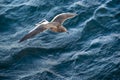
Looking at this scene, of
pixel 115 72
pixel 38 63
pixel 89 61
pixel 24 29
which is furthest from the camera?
pixel 24 29

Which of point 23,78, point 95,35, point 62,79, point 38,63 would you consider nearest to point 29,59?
point 38,63

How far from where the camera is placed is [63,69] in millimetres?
9008

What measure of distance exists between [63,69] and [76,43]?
1.41 m

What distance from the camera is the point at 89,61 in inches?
354

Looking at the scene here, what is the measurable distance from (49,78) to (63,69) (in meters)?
0.56

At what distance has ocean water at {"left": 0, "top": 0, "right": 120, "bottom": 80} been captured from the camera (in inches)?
347

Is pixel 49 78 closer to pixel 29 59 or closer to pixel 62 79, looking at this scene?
pixel 62 79

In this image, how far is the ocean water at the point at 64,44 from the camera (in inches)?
347

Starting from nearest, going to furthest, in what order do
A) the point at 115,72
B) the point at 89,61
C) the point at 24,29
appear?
the point at 115,72, the point at 89,61, the point at 24,29

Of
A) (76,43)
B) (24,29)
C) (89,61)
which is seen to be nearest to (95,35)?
(76,43)

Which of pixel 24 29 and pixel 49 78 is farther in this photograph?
pixel 24 29

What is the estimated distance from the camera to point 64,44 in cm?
1012

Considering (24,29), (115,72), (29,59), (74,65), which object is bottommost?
(115,72)

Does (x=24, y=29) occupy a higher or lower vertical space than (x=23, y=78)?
higher
